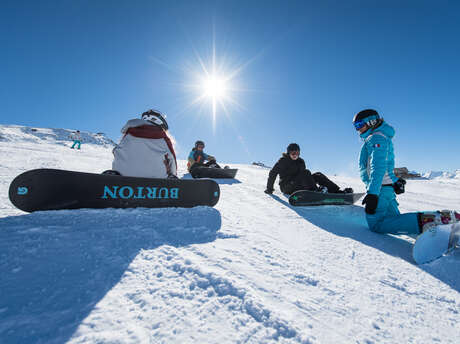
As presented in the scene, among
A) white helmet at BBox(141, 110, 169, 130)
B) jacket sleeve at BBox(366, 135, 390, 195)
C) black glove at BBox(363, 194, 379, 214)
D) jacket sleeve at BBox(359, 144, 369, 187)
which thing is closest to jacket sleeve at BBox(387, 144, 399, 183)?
jacket sleeve at BBox(366, 135, 390, 195)

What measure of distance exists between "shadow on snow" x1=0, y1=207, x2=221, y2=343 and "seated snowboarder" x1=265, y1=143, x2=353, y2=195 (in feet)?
9.10

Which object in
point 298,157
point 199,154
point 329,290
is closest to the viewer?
point 329,290

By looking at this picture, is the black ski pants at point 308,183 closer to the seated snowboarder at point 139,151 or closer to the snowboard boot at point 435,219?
the snowboard boot at point 435,219

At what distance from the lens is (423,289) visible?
4.13ft

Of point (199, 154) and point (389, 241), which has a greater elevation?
point (199, 154)

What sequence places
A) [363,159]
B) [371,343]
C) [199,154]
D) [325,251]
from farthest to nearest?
[199,154], [363,159], [325,251], [371,343]

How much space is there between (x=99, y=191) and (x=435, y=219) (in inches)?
140

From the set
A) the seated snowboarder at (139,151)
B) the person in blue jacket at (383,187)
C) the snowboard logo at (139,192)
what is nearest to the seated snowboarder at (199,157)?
the seated snowboarder at (139,151)

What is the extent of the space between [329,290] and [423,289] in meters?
0.71

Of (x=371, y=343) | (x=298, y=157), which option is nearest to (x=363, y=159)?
(x=298, y=157)

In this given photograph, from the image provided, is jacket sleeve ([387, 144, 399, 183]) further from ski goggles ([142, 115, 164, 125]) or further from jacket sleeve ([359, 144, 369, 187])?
ski goggles ([142, 115, 164, 125])

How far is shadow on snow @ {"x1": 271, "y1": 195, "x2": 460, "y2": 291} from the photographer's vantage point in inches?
59.9

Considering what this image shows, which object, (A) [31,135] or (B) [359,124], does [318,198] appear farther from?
(A) [31,135]

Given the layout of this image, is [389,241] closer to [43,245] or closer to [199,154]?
[43,245]
